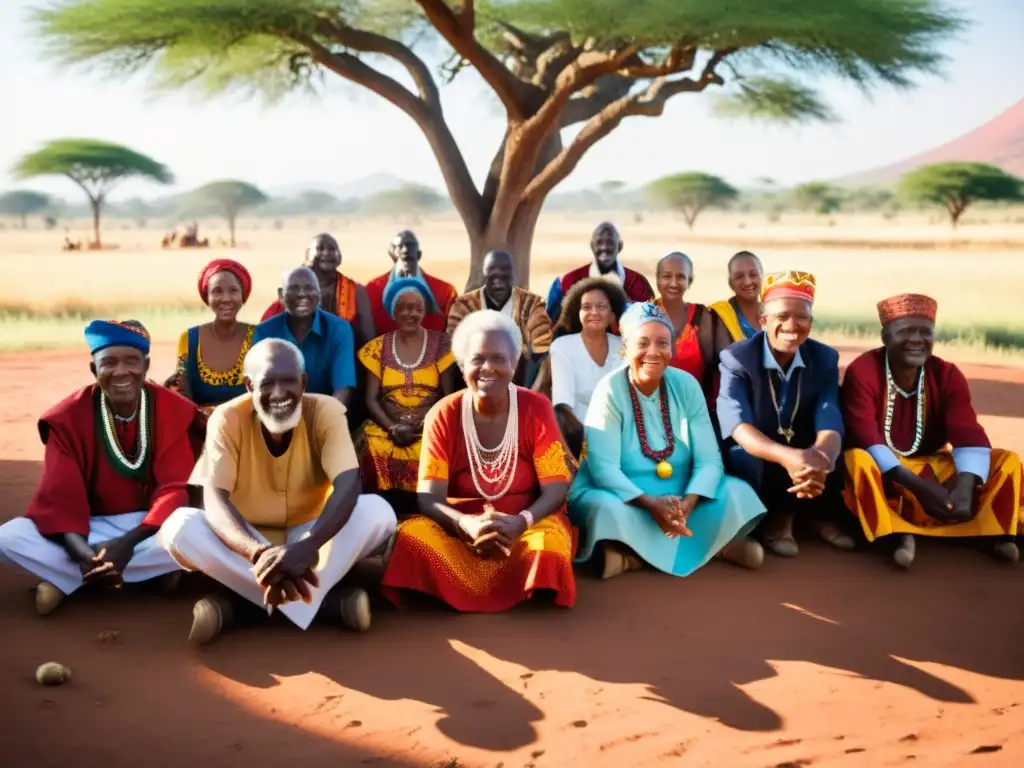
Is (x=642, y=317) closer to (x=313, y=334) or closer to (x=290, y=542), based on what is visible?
(x=290, y=542)

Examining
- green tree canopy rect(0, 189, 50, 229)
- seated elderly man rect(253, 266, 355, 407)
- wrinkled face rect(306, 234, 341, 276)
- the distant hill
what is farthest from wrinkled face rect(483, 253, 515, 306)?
the distant hill

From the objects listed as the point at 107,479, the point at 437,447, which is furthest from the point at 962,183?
the point at 107,479

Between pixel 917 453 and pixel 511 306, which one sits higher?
pixel 511 306

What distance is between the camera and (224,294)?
6066mm

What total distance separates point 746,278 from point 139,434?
3722 millimetres

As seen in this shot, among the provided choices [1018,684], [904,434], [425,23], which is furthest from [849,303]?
[1018,684]

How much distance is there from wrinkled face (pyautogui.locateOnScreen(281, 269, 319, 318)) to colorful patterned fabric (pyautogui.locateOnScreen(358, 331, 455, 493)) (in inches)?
16.3

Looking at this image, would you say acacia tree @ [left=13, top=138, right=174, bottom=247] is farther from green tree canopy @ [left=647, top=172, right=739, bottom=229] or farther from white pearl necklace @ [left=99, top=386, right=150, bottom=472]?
white pearl necklace @ [left=99, top=386, right=150, bottom=472]

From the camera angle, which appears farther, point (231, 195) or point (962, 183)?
point (231, 195)

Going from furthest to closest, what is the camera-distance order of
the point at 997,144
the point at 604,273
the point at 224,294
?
the point at 997,144
the point at 604,273
the point at 224,294

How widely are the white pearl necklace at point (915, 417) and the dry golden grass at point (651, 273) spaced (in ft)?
31.2

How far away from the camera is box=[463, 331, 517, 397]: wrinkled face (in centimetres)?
461

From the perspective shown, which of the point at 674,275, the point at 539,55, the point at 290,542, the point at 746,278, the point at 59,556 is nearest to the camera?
the point at 290,542

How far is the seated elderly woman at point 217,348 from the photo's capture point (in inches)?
239
